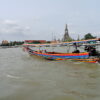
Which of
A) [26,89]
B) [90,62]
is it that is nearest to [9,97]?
[26,89]

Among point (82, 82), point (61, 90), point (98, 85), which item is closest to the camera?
point (61, 90)

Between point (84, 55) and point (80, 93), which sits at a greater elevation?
point (84, 55)

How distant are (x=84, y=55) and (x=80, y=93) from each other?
7419mm

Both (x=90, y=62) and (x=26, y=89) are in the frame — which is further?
(x=90, y=62)

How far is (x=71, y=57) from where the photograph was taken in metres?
13.3

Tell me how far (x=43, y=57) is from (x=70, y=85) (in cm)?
1055

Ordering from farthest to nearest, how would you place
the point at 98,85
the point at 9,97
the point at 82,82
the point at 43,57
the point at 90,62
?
1. the point at 43,57
2. the point at 90,62
3. the point at 82,82
4. the point at 98,85
5. the point at 9,97

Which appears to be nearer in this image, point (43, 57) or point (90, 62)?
point (90, 62)

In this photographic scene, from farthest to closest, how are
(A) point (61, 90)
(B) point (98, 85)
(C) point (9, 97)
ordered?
(B) point (98, 85) < (A) point (61, 90) < (C) point (9, 97)

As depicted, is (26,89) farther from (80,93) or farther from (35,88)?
(80,93)

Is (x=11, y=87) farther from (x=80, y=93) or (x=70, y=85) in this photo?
(x=80, y=93)

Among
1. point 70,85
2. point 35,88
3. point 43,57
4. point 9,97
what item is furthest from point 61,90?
point 43,57

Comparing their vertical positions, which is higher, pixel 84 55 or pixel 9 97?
pixel 84 55

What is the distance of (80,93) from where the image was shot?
5.17 meters
